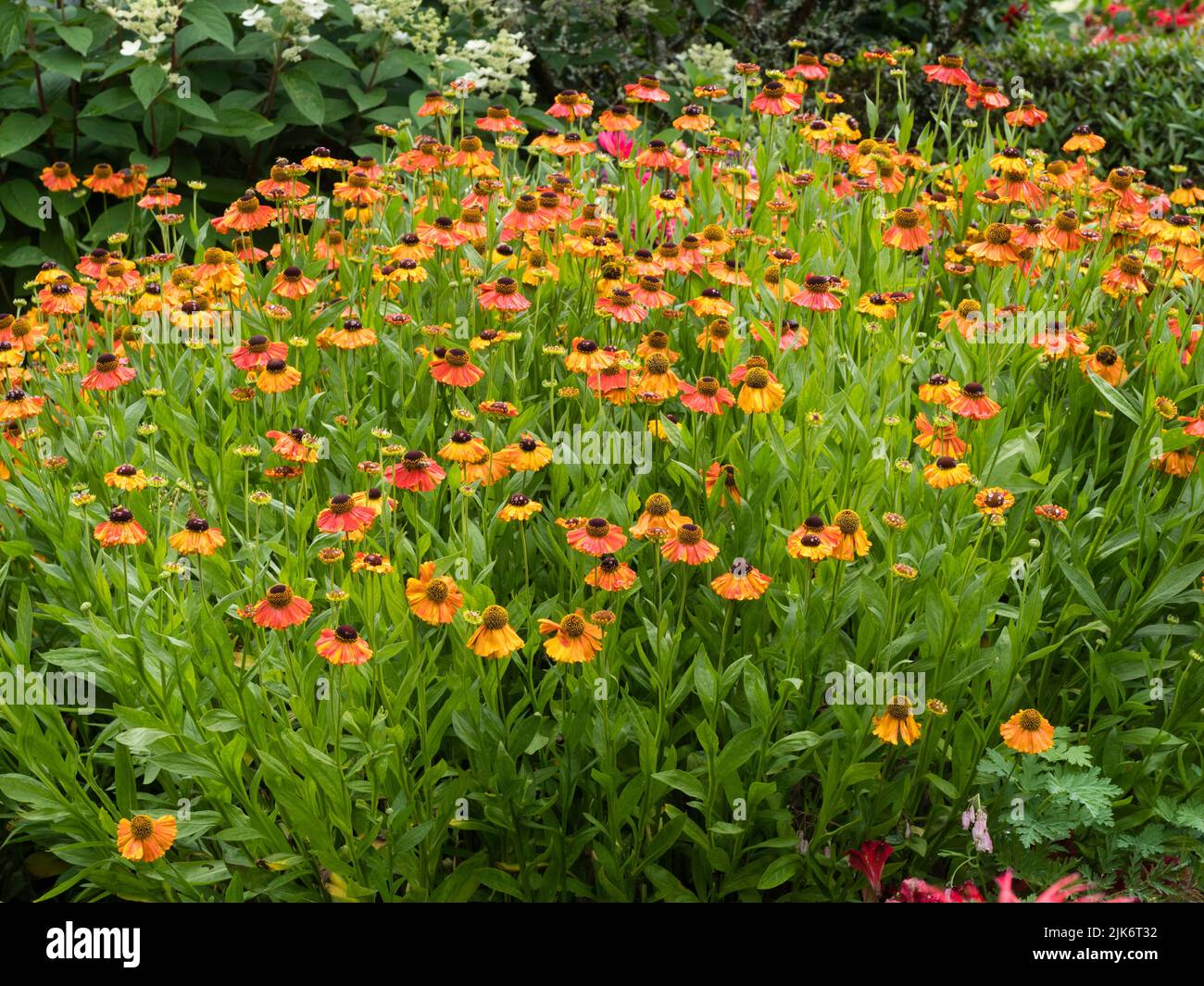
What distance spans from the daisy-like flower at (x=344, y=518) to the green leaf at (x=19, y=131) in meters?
3.05

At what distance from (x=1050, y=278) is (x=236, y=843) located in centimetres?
266

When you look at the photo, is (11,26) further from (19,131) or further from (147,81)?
(147,81)

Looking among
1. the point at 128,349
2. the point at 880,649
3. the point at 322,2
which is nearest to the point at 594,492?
the point at 880,649

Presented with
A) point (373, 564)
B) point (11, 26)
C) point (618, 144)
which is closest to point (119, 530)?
point (373, 564)

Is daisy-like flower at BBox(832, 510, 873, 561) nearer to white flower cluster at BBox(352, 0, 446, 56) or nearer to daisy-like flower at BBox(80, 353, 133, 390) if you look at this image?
daisy-like flower at BBox(80, 353, 133, 390)

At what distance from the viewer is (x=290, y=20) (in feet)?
15.5

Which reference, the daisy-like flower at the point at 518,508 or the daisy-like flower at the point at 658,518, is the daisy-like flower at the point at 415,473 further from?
the daisy-like flower at the point at 658,518

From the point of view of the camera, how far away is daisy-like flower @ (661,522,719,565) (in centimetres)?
228

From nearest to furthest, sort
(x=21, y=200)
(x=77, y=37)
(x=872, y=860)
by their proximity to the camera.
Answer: (x=872, y=860) < (x=77, y=37) < (x=21, y=200)

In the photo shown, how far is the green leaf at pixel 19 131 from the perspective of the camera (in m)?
4.61

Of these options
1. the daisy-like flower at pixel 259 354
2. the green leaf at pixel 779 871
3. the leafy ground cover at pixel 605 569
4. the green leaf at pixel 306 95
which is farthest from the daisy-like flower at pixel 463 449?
the green leaf at pixel 306 95

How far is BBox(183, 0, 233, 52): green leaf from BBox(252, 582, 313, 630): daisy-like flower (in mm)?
3171

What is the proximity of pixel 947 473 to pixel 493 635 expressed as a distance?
91 cm

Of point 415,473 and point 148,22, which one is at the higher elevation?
point 148,22
